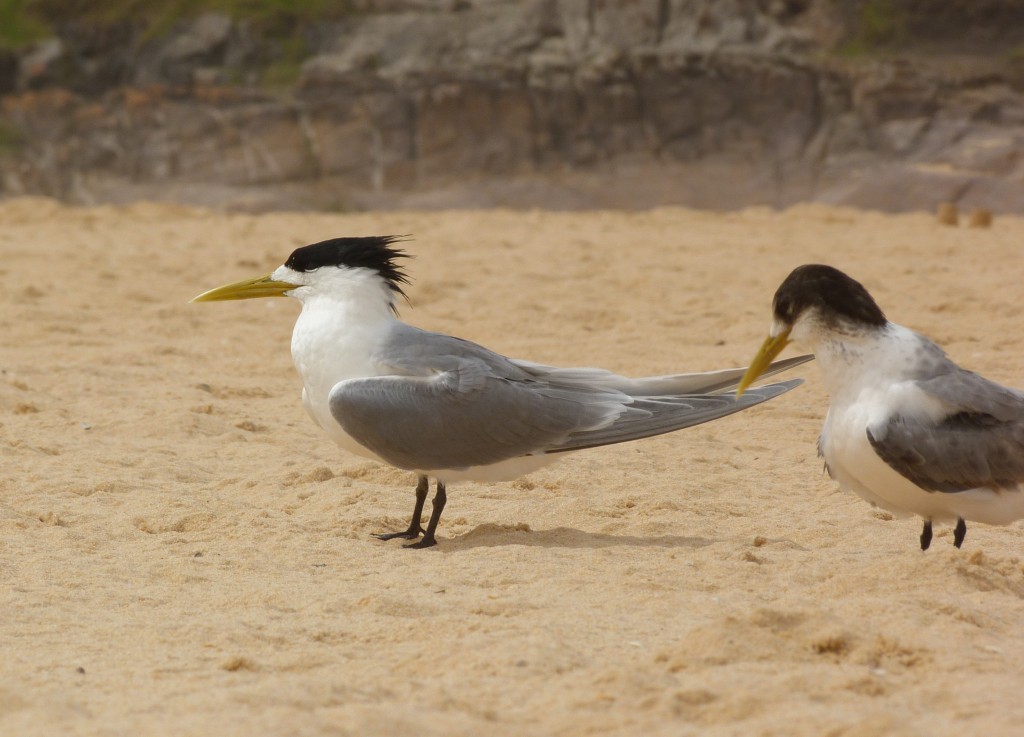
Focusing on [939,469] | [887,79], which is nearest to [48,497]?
[939,469]

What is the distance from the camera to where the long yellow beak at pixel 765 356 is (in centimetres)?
414

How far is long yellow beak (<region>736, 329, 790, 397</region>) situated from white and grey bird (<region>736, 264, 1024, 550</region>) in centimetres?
Result: 6

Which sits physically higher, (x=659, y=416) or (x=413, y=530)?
(x=659, y=416)

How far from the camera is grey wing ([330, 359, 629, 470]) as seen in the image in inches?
173

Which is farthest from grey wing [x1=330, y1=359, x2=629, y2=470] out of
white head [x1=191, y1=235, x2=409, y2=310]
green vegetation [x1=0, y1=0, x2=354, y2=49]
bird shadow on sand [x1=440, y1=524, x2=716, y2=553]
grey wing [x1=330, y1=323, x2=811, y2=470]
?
green vegetation [x1=0, y1=0, x2=354, y2=49]

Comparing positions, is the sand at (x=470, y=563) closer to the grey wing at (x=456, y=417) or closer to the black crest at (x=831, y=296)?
the grey wing at (x=456, y=417)

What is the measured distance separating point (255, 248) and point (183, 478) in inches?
241

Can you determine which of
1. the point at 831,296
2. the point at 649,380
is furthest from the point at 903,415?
the point at 649,380

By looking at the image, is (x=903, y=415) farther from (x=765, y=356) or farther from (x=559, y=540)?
(x=559, y=540)

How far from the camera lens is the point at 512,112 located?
47.2ft

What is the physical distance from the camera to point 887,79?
14.3 m

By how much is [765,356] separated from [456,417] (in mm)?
1044

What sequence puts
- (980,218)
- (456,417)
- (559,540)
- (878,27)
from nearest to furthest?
(559,540)
(456,417)
(980,218)
(878,27)

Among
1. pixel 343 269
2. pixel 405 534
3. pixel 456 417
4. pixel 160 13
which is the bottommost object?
pixel 405 534
